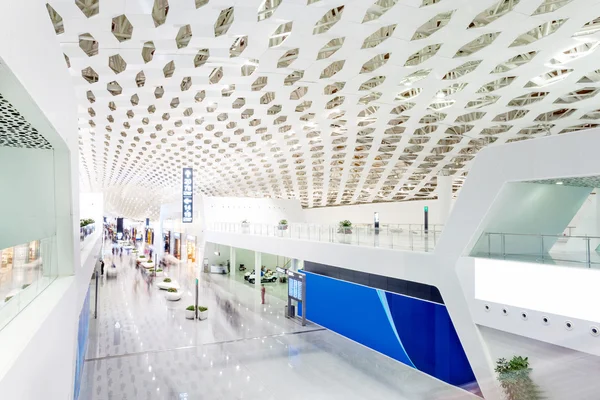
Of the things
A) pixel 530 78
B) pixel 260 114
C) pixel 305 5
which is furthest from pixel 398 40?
pixel 260 114

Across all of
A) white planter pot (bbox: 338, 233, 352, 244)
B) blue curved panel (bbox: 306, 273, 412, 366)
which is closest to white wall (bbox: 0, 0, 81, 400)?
blue curved panel (bbox: 306, 273, 412, 366)

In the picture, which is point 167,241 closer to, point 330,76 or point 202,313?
point 202,313

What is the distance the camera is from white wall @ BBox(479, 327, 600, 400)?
23.8ft

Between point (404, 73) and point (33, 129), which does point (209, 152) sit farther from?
point (33, 129)

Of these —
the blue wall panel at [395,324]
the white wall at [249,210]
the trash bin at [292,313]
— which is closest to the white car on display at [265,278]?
the white wall at [249,210]

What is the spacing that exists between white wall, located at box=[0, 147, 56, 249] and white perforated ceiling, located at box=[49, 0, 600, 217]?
710 centimetres

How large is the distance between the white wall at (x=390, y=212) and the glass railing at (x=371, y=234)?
56.9 feet

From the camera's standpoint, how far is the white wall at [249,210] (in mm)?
30891

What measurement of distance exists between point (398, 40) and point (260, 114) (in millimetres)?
11072

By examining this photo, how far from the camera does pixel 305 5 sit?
11695mm

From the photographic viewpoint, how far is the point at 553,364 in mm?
7777

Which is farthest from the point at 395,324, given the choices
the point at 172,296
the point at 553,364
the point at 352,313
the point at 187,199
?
the point at 187,199

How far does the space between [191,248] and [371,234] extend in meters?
26.3

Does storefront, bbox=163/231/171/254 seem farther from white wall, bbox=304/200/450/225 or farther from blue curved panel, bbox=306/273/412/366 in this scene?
blue curved panel, bbox=306/273/412/366
